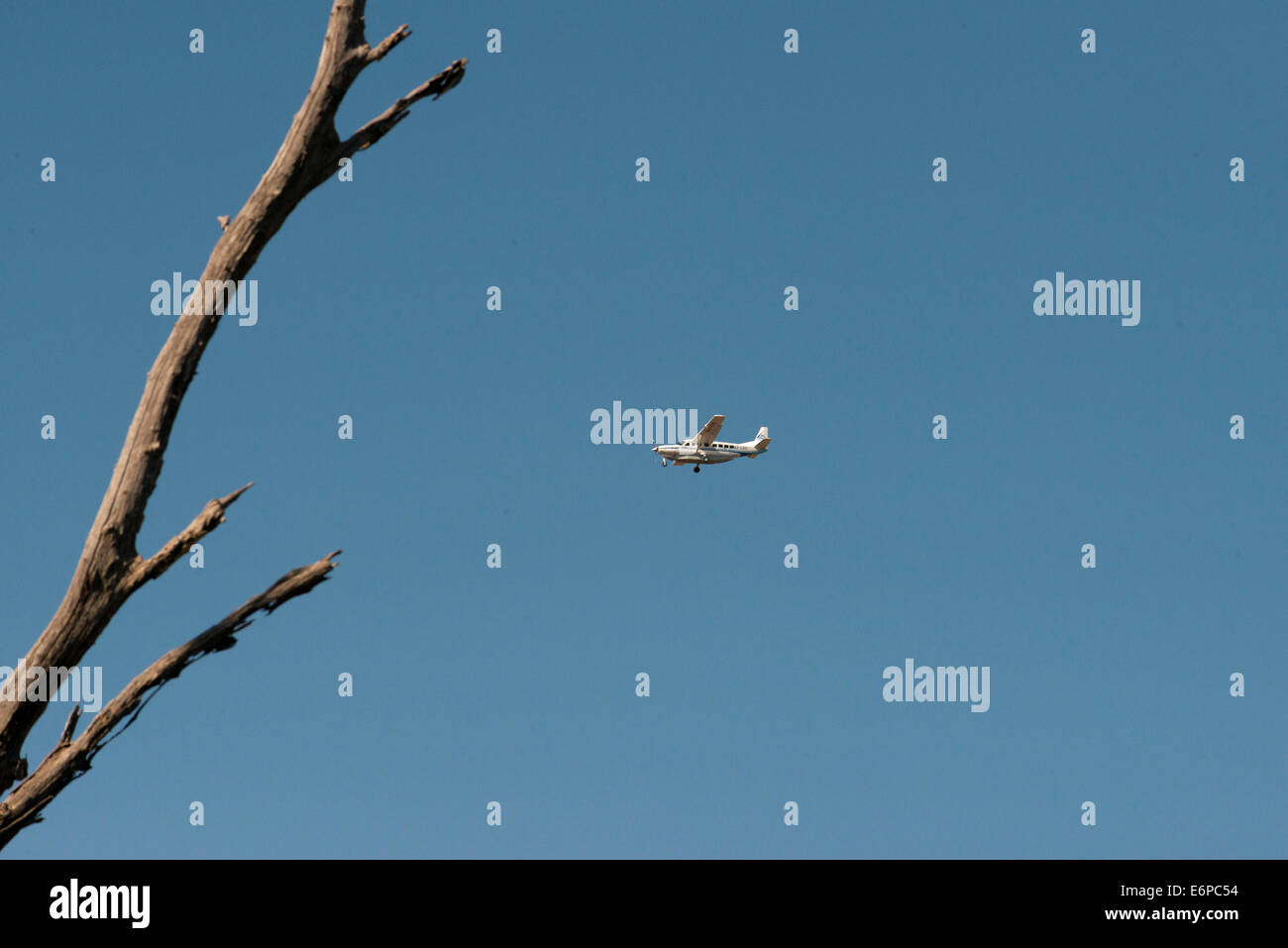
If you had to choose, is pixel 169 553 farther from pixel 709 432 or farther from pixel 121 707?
pixel 709 432

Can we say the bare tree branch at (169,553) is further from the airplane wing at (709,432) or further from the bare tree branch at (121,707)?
the airplane wing at (709,432)

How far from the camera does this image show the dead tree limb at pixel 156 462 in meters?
6.88

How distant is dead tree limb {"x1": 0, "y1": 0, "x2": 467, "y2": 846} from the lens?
6.88m

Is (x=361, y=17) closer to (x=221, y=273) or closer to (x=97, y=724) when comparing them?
(x=221, y=273)

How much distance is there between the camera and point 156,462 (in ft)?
22.8

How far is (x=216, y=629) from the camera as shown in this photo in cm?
701

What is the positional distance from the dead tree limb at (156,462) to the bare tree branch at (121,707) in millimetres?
13

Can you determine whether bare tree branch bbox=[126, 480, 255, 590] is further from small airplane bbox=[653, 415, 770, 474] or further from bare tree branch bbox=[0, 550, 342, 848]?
small airplane bbox=[653, 415, 770, 474]

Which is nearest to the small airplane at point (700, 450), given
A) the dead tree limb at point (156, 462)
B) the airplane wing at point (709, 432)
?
the airplane wing at point (709, 432)

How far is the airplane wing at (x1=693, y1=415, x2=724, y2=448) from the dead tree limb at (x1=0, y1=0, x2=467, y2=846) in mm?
58670

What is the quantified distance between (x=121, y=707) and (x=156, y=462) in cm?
140
